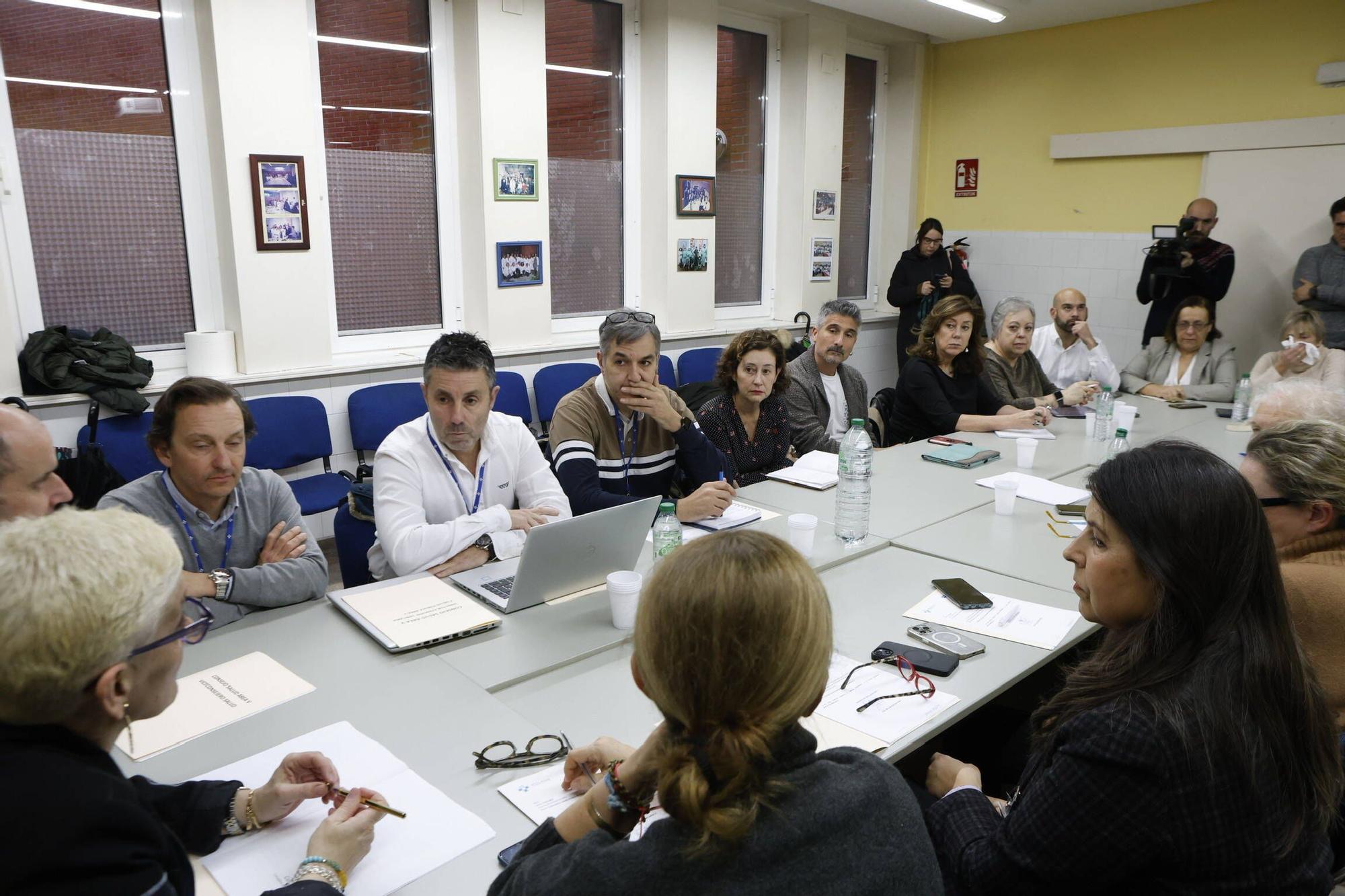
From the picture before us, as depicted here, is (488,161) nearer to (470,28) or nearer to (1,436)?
(470,28)

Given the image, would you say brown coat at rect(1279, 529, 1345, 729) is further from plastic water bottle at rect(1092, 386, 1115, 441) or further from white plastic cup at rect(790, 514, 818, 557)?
plastic water bottle at rect(1092, 386, 1115, 441)

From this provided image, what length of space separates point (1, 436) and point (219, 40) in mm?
3015

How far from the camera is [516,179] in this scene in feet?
16.9

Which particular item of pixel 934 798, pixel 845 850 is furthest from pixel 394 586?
pixel 845 850

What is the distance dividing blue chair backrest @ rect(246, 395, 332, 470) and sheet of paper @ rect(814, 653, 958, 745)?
10.5 feet

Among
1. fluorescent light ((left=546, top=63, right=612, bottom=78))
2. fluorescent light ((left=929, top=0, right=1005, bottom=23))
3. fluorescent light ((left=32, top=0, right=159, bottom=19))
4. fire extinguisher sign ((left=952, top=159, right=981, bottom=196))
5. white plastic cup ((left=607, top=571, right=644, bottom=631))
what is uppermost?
fluorescent light ((left=929, top=0, right=1005, bottom=23))

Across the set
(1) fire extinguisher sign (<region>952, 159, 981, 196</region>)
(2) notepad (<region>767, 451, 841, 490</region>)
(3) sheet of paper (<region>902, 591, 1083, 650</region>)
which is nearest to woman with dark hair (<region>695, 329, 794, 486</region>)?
(2) notepad (<region>767, 451, 841, 490</region>)

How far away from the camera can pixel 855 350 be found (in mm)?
7441

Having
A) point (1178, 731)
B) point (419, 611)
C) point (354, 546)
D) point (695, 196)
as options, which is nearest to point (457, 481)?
point (354, 546)

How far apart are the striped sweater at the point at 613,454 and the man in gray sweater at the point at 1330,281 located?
4669mm

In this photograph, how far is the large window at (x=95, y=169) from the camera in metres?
3.85

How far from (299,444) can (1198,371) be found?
509 centimetres

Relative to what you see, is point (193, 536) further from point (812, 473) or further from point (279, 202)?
point (279, 202)

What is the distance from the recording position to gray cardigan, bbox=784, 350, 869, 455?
13.3 ft
